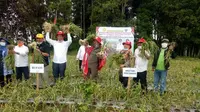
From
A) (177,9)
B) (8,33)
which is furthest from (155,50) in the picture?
(177,9)

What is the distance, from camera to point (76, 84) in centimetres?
684

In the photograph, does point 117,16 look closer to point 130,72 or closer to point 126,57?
point 126,57

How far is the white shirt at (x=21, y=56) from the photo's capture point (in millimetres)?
7661

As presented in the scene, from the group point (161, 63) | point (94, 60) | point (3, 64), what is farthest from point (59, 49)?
point (161, 63)

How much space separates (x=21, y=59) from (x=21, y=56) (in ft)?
0.26

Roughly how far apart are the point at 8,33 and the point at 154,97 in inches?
759

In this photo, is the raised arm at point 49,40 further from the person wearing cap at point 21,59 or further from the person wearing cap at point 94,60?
the person wearing cap at point 94,60

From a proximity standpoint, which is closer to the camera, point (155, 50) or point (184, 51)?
point (155, 50)

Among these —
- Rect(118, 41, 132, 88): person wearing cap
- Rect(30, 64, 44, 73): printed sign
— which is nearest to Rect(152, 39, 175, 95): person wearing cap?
Rect(118, 41, 132, 88): person wearing cap

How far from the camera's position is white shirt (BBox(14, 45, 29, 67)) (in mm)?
7661

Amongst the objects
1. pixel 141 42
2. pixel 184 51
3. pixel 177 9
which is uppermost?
pixel 177 9

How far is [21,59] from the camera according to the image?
7750mm

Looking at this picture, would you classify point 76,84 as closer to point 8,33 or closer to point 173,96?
point 173,96

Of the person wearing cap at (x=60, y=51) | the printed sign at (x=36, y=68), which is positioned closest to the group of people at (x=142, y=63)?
the person wearing cap at (x=60, y=51)
